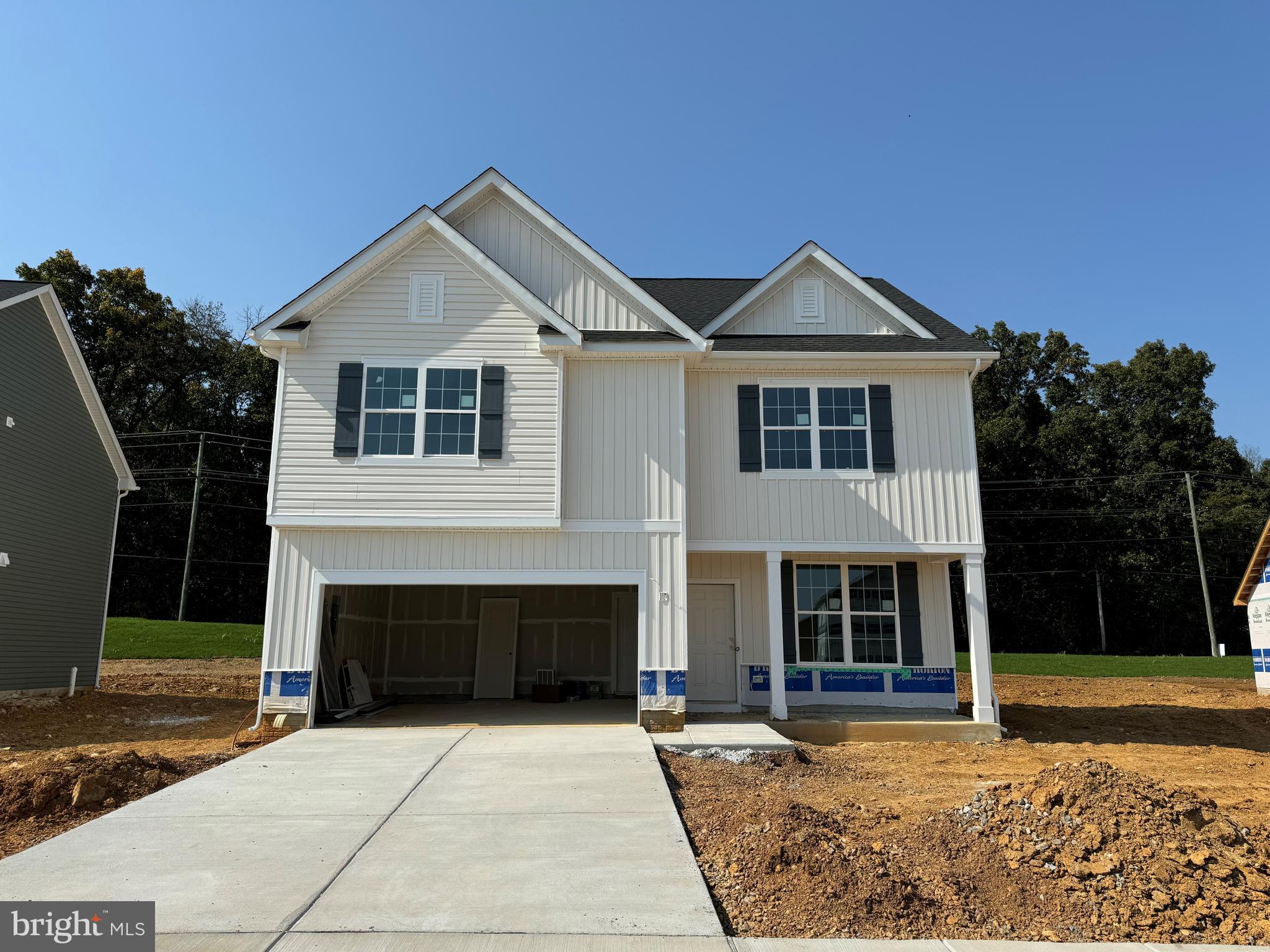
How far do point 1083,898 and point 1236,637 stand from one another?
40440 mm

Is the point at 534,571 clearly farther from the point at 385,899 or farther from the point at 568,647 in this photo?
the point at 385,899

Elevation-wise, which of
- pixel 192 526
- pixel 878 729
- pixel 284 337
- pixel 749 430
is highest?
pixel 284 337

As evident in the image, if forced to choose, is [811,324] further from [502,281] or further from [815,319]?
[502,281]

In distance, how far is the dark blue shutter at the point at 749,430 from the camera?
1331 cm

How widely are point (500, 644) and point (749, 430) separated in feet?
23.8

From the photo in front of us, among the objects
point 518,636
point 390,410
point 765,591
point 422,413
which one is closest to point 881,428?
point 765,591

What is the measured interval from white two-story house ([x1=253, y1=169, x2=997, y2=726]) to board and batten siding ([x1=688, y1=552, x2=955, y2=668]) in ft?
0.14

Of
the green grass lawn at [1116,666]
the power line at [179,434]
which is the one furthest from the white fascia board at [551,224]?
the power line at [179,434]

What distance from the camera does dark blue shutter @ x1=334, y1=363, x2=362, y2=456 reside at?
39.4 feet

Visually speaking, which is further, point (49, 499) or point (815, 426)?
point (49, 499)

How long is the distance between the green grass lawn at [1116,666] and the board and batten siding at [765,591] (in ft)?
32.0

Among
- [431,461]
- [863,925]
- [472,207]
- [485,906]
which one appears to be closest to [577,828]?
[485,906]

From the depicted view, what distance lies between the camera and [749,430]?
1341 cm

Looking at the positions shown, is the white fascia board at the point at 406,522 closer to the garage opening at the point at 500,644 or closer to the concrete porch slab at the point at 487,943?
the garage opening at the point at 500,644
